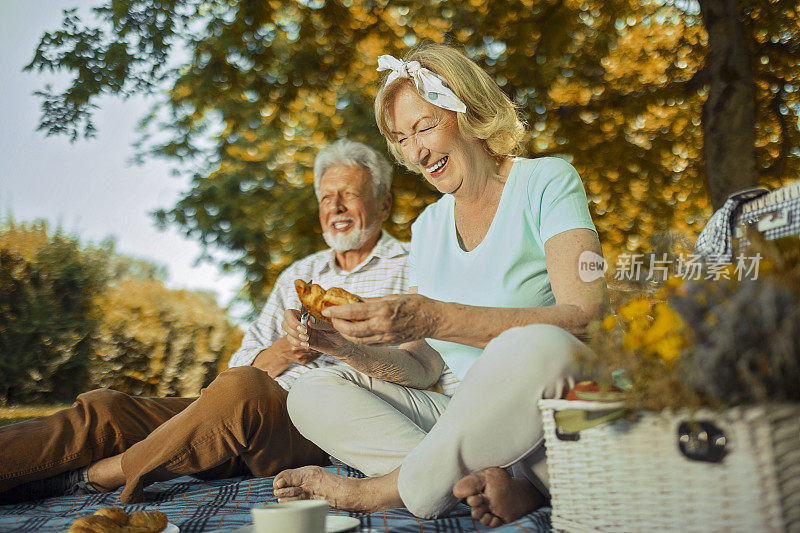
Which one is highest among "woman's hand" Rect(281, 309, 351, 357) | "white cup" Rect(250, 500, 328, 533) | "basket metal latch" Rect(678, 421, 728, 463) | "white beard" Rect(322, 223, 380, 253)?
"white beard" Rect(322, 223, 380, 253)

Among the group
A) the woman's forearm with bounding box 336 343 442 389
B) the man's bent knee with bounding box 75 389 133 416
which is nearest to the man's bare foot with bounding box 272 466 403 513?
the woman's forearm with bounding box 336 343 442 389

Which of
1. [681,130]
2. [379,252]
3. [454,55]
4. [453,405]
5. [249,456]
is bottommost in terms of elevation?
[249,456]

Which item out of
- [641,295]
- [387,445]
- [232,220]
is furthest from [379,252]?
[232,220]

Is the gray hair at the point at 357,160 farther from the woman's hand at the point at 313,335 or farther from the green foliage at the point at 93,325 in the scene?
the green foliage at the point at 93,325

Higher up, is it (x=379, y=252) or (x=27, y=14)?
(x=27, y=14)

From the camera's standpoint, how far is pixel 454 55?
244 centimetres

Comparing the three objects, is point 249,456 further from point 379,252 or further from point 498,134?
point 498,134

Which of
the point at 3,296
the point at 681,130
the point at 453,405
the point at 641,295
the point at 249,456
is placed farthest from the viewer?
the point at 681,130

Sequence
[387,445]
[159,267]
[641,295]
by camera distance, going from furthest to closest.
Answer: [159,267] < [387,445] < [641,295]

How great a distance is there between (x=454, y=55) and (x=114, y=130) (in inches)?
160

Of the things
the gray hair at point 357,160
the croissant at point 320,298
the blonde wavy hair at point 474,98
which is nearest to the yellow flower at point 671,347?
the croissant at point 320,298

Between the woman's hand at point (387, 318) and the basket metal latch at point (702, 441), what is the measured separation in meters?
0.71

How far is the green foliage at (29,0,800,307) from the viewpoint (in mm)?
5258

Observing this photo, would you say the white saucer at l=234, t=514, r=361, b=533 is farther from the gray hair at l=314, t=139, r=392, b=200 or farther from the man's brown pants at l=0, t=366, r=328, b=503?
the gray hair at l=314, t=139, r=392, b=200
